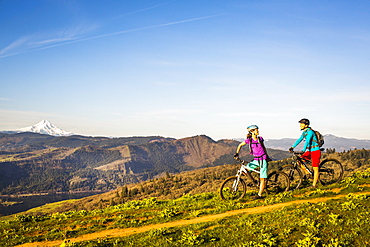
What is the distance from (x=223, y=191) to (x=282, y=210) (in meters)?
5.36

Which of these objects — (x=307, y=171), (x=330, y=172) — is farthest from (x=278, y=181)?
(x=330, y=172)

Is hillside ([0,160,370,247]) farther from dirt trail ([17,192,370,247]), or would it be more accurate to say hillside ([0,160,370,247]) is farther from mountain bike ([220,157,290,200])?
mountain bike ([220,157,290,200])

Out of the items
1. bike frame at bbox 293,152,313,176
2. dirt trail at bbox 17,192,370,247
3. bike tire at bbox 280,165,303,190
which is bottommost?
dirt trail at bbox 17,192,370,247

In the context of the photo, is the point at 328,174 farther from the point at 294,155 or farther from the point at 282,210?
the point at 282,210

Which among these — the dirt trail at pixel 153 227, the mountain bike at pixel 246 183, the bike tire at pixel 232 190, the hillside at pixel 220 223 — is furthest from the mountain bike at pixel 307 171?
the bike tire at pixel 232 190

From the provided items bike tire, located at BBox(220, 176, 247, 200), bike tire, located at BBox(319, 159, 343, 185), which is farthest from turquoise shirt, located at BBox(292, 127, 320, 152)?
bike tire, located at BBox(220, 176, 247, 200)

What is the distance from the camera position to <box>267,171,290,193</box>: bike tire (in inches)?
Answer: 693

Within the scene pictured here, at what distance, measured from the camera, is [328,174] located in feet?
62.3

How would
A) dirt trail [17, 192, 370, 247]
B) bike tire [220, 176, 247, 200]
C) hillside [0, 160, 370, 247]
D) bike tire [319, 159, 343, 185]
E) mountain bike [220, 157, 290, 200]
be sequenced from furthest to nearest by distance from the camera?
1. bike tire [319, 159, 343, 185]
2. bike tire [220, 176, 247, 200]
3. mountain bike [220, 157, 290, 200]
4. dirt trail [17, 192, 370, 247]
5. hillside [0, 160, 370, 247]

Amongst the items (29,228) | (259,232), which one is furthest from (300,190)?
(29,228)

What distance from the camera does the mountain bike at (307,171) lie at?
1806cm

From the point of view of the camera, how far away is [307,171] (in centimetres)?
1830

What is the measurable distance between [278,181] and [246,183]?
2.54 metres

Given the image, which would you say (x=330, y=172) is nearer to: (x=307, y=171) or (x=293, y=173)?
(x=307, y=171)
